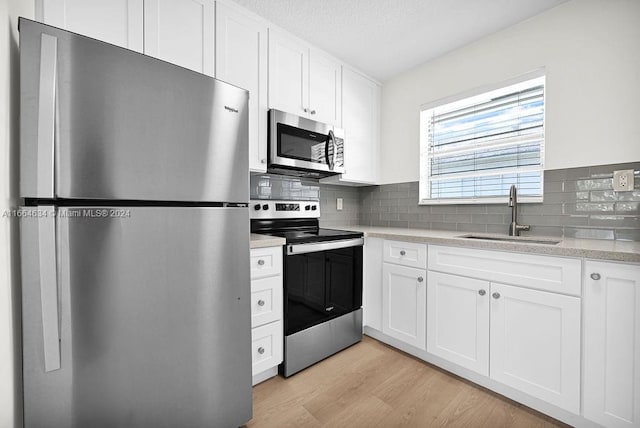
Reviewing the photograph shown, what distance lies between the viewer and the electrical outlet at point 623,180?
160 cm

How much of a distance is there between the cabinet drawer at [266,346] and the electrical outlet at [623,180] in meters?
2.17

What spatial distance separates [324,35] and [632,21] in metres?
1.83

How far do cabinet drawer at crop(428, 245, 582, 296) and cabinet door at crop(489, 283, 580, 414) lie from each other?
49 millimetres

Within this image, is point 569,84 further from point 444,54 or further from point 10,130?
point 10,130

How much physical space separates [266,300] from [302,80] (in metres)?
1.66

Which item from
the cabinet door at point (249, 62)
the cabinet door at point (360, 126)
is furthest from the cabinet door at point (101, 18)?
the cabinet door at point (360, 126)

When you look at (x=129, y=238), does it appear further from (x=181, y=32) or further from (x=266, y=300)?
(x=181, y=32)

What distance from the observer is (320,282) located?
2.03 meters

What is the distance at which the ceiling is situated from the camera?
70.6 inches

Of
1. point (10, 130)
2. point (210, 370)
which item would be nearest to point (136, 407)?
point (210, 370)

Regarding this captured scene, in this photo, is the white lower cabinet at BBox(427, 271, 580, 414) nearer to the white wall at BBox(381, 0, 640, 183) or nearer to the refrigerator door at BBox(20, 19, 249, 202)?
the white wall at BBox(381, 0, 640, 183)

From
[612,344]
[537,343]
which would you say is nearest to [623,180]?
[612,344]

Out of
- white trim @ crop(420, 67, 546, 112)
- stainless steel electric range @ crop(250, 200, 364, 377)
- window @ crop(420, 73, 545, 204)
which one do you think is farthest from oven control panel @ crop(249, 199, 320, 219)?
white trim @ crop(420, 67, 546, 112)

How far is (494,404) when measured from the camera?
1.60m
